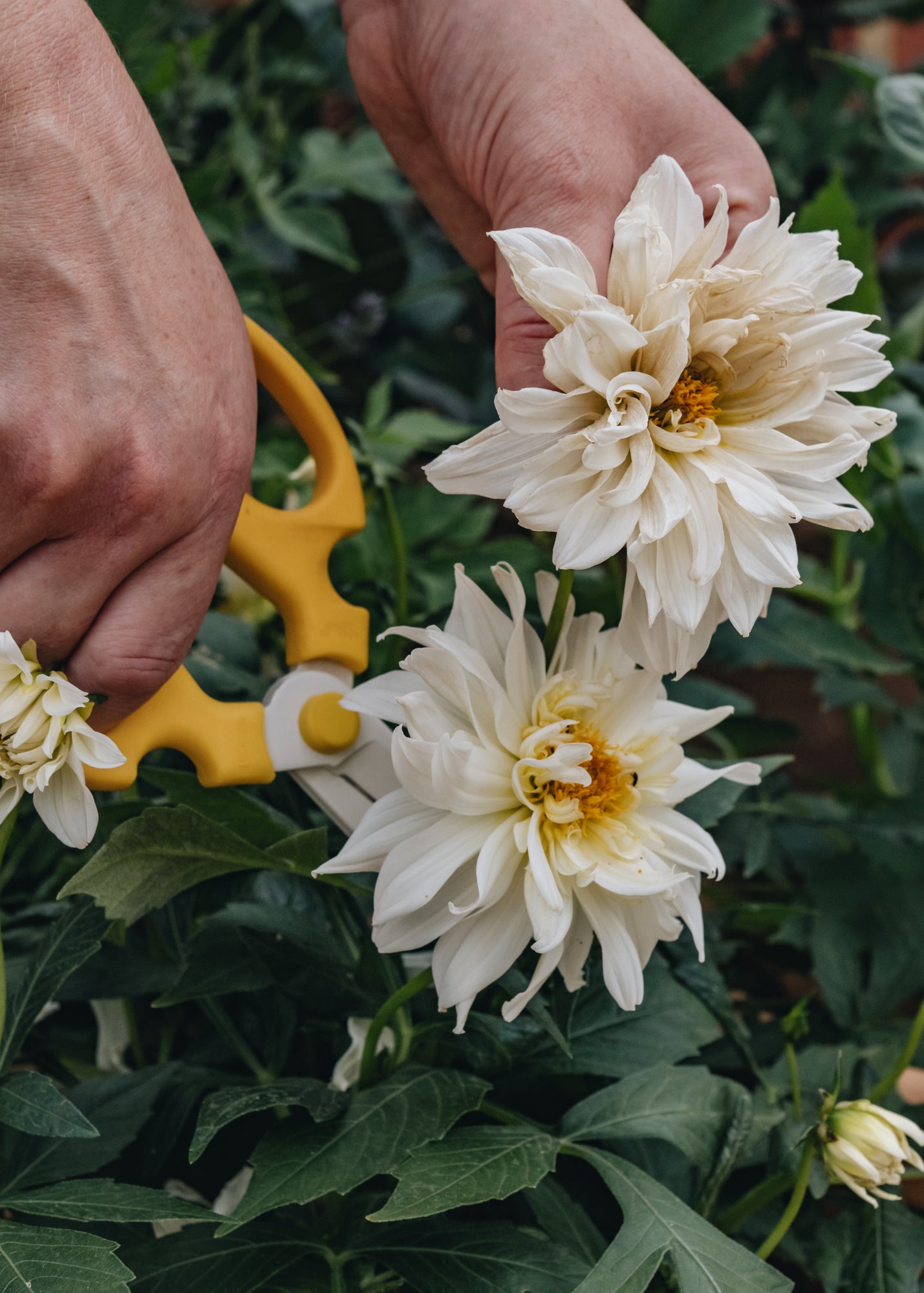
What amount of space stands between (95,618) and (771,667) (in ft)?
2.68

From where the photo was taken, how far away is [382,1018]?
415 mm

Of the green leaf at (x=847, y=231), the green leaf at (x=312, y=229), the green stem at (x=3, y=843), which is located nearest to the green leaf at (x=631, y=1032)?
the green stem at (x=3, y=843)

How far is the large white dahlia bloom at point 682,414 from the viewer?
1.15 feet

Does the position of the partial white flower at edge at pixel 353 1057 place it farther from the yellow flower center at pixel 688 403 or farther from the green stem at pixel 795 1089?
the yellow flower center at pixel 688 403

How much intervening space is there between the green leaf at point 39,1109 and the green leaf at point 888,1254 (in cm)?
35

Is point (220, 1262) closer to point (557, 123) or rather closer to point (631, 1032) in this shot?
point (631, 1032)

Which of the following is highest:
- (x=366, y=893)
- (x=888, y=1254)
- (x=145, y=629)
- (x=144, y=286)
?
(x=144, y=286)

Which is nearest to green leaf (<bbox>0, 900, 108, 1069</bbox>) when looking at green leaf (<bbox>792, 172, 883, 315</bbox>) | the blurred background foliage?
the blurred background foliage

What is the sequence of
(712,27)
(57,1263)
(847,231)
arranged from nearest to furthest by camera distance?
1. (57,1263)
2. (847,231)
3. (712,27)

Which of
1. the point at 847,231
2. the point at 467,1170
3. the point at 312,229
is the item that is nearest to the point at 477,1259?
the point at 467,1170

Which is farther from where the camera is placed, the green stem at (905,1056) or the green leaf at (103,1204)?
the green stem at (905,1056)

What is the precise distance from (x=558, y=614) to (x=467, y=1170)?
0.68 ft

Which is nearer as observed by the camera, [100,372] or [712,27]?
[100,372]

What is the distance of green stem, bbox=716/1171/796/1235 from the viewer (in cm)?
47
